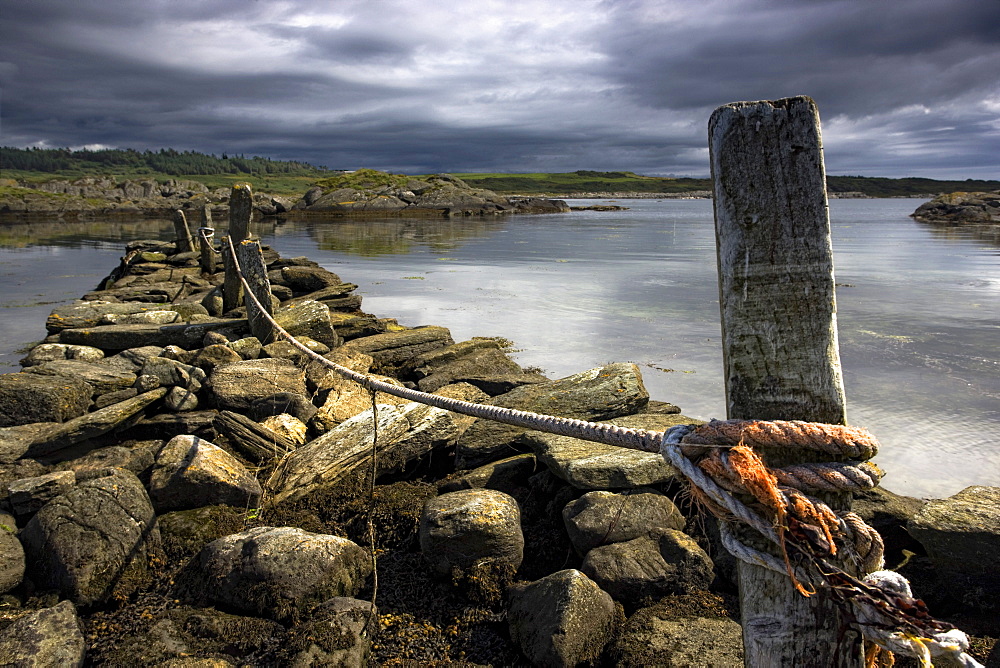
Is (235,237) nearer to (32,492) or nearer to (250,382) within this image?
(250,382)

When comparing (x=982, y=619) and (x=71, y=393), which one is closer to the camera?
(x=982, y=619)

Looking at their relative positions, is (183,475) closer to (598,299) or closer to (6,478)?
(6,478)

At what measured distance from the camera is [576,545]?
3947mm

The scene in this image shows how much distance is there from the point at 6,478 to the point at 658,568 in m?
4.73

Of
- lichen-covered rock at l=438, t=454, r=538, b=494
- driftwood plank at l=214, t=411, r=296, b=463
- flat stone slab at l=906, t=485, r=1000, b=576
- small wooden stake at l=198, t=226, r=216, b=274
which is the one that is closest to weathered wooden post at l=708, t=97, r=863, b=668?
flat stone slab at l=906, t=485, r=1000, b=576

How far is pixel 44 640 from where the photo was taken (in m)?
3.11

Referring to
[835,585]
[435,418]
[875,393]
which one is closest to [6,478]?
[435,418]

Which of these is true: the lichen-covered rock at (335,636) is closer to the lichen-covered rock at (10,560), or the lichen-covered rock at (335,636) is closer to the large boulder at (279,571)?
the large boulder at (279,571)

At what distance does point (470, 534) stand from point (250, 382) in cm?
341

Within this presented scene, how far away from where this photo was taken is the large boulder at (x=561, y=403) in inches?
199

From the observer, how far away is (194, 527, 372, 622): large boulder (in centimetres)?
345

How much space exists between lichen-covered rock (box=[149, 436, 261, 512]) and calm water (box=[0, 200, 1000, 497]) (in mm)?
4322

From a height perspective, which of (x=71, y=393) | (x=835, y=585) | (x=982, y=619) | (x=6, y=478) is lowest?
(x=982, y=619)

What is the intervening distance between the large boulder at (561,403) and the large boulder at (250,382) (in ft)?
7.06
